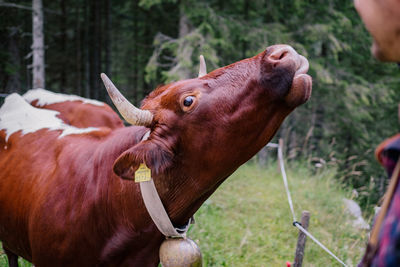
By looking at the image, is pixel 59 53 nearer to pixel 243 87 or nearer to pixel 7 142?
pixel 7 142

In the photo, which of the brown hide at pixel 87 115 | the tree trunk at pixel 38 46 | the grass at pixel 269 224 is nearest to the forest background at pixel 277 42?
the tree trunk at pixel 38 46

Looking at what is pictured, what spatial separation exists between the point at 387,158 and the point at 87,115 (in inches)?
169

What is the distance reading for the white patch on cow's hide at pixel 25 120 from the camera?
11.2ft

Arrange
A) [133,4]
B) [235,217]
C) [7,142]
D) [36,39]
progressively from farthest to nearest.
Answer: [133,4] < [36,39] < [235,217] < [7,142]

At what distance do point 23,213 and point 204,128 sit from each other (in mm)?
1838

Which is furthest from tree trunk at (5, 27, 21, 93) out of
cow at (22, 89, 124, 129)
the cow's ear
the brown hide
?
the cow's ear

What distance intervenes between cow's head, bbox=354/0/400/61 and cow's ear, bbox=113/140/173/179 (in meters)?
1.30

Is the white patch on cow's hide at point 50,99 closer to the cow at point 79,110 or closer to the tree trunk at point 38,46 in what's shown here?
the cow at point 79,110

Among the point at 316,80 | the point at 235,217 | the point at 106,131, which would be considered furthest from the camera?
the point at 316,80

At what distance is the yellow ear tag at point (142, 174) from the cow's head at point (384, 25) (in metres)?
1.33

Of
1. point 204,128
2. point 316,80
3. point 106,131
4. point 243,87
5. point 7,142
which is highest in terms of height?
point 243,87

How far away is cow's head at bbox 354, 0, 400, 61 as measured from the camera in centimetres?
98

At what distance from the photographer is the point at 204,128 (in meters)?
2.00

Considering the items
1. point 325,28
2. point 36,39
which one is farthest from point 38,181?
point 325,28
